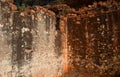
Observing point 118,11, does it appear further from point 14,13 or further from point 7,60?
point 7,60

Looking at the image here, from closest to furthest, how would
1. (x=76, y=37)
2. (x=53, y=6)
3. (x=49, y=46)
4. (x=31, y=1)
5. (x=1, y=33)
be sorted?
(x=1, y=33) < (x=49, y=46) < (x=76, y=37) < (x=53, y=6) < (x=31, y=1)

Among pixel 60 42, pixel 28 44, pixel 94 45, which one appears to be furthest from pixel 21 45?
pixel 94 45

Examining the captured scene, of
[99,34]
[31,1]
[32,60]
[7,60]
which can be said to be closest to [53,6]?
[31,1]

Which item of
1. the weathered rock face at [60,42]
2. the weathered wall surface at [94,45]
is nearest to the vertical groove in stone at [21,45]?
the weathered rock face at [60,42]

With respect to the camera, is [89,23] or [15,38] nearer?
[15,38]

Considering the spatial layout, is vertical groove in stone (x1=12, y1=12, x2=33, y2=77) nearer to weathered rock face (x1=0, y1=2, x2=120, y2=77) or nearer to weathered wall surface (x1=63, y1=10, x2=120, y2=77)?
weathered rock face (x1=0, y1=2, x2=120, y2=77)

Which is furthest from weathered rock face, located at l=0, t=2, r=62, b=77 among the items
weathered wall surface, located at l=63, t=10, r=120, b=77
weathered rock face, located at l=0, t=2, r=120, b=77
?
weathered wall surface, located at l=63, t=10, r=120, b=77

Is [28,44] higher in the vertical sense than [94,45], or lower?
higher

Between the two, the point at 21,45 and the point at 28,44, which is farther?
the point at 28,44

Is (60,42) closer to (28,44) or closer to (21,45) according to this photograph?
(28,44)

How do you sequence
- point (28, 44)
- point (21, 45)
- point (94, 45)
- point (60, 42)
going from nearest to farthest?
point (21, 45), point (28, 44), point (94, 45), point (60, 42)

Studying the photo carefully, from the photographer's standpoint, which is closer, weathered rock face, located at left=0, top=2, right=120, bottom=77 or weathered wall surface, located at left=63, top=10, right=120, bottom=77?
weathered rock face, located at left=0, top=2, right=120, bottom=77

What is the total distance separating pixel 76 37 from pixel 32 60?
2492mm

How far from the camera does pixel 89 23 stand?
36.6ft
